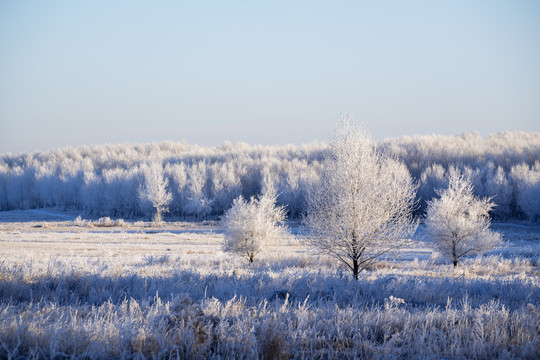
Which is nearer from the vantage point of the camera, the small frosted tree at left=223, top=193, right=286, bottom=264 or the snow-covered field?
the snow-covered field

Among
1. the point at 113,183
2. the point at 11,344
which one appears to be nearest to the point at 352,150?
the point at 11,344

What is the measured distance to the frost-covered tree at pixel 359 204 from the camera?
45.4 feet

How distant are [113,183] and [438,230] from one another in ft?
242

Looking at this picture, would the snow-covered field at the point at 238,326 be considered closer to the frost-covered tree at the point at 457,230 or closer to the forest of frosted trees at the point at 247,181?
the frost-covered tree at the point at 457,230

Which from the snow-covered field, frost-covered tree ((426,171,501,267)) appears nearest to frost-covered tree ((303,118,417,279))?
the snow-covered field

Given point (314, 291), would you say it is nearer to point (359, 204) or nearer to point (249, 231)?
point (359, 204)

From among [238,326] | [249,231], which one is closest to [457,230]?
Result: [249,231]

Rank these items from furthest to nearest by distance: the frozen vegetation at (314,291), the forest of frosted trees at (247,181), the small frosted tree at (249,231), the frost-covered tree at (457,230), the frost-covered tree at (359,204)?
the forest of frosted trees at (247,181), the frost-covered tree at (457,230), the small frosted tree at (249,231), the frost-covered tree at (359,204), the frozen vegetation at (314,291)

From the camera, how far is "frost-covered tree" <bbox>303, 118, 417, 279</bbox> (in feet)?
45.4

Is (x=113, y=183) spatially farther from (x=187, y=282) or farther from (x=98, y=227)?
(x=187, y=282)

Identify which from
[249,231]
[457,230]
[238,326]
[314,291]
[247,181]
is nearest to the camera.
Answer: [238,326]

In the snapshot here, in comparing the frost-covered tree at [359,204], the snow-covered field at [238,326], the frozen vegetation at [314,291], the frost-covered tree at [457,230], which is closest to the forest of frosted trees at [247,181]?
the frost-covered tree at [457,230]

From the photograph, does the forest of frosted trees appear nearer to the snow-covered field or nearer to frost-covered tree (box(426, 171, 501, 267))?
frost-covered tree (box(426, 171, 501, 267))

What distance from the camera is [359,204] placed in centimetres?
1377
